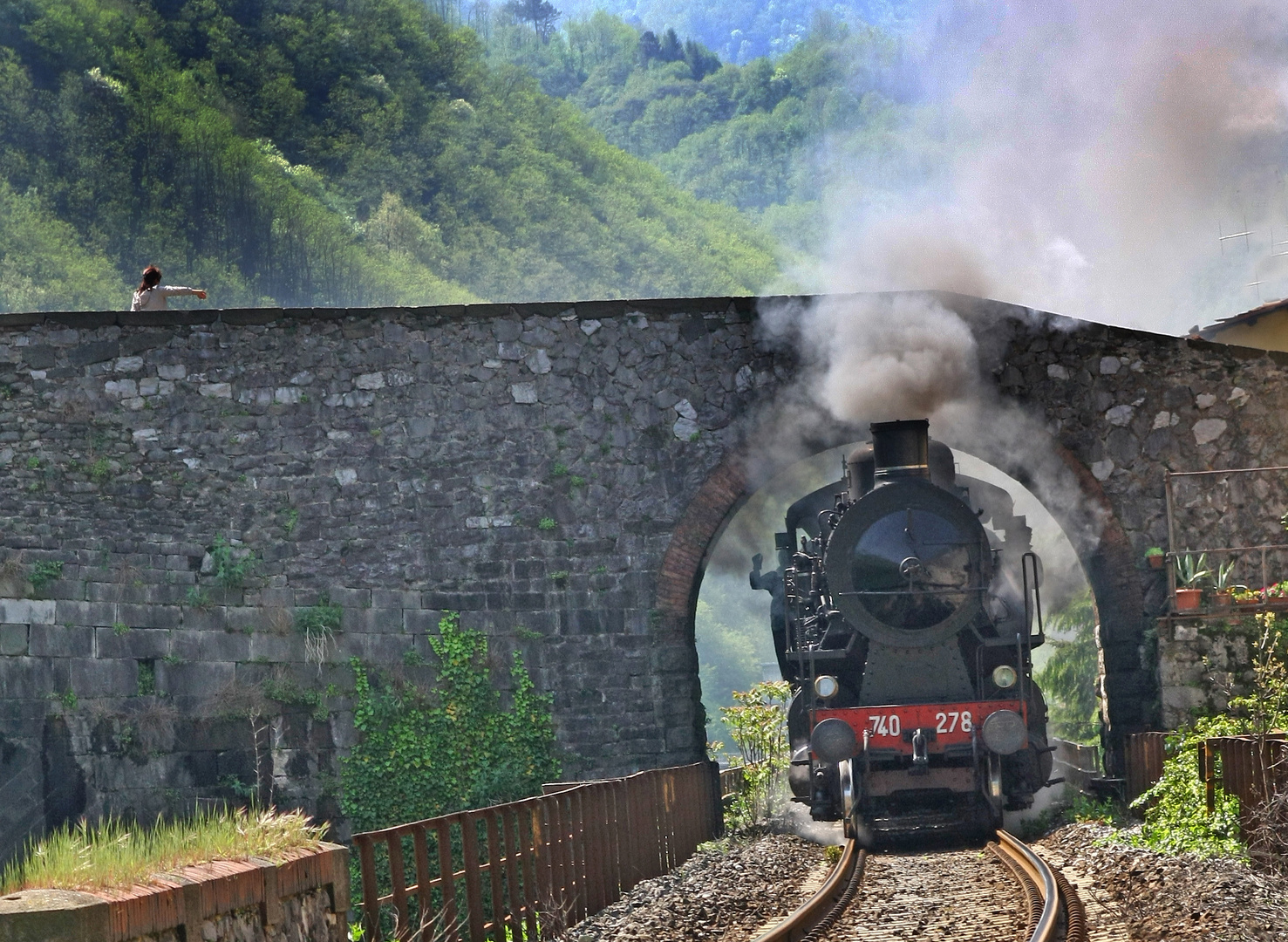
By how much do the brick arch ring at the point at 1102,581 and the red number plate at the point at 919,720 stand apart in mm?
2453

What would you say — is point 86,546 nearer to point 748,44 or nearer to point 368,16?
point 368,16

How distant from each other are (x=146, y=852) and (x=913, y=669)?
846cm

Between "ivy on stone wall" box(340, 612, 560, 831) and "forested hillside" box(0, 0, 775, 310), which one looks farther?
"forested hillside" box(0, 0, 775, 310)

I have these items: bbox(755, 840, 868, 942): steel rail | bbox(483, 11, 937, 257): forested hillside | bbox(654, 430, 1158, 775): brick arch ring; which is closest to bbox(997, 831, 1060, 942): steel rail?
bbox(755, 840, 868, 942): steel rail

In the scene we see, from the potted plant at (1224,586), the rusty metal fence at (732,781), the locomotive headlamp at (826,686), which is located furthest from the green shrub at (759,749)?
the potted plant at (1224,586)

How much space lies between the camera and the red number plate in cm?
1202

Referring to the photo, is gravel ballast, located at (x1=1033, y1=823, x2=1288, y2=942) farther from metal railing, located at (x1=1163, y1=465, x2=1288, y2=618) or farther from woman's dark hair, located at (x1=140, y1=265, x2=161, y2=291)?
woman's dark hair, located at (x1=140, y1=265, x2=161, y2=291)

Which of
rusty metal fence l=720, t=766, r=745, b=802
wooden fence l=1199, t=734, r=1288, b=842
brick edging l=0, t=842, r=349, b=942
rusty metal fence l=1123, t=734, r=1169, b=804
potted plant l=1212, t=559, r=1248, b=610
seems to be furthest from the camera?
rusty metal fence l=720, t=766, r=745, b=802

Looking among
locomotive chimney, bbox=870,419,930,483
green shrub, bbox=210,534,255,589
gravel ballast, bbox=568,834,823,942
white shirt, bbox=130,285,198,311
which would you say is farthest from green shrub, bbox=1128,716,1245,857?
white shirt, bbox=130,285,198,311

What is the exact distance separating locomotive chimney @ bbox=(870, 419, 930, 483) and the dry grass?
7.41 meters

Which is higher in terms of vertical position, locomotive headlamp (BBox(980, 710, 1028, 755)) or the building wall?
the building wall

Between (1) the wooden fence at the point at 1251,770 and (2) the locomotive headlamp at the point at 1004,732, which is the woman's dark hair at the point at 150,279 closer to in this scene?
(2) the locomotive headlamp at the point at 1004,732

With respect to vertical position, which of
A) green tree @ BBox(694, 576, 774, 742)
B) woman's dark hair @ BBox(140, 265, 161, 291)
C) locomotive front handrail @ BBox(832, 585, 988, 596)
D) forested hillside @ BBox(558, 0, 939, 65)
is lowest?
green tree @ BBox(694, 576, 774, 742)

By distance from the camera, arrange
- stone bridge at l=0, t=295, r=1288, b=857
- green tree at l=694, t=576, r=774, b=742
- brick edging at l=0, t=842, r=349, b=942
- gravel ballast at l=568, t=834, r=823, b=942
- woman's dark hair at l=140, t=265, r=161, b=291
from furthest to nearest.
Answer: green tree at l=694, t=576, r=774, b=742 → woman's dark hair at l=140, t=265, r=161, b=291 → stone bridge at l=0, t=295, r=1288, b=857 → gravel ballast at l=568, t=834, r=823, b=942 → brick edging at l=0, t=842, r=349, b=942
